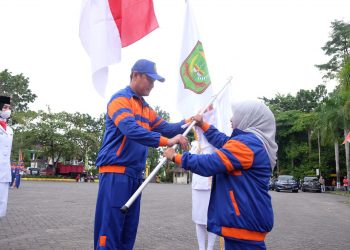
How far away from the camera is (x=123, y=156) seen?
11.8 ft

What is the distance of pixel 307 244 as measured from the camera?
6.99 metres

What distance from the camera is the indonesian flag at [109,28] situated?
13.5ft

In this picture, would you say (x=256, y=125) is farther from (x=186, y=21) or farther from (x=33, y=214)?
(x=33, y=214)

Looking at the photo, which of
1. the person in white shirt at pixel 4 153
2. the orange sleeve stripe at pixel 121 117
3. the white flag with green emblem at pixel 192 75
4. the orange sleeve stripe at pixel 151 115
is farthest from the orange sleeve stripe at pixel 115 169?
the person in white shirt at pixel 4 153

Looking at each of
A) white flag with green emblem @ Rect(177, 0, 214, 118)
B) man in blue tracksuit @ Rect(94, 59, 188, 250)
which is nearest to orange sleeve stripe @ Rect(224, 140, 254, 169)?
man in blue tracksuit @ Rect(94, 59, 188, 250)

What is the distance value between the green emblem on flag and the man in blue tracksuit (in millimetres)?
1269

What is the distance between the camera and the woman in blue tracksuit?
3012 millimetres

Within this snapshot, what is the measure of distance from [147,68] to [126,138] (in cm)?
74

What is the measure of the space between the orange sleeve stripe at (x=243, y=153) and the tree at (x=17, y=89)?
60412mm

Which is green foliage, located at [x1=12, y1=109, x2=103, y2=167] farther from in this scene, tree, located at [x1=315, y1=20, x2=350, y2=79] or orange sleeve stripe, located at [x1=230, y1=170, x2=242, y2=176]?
orange sleeve stripe, located at [x1=230, y1=170, x2=242, y2=176]

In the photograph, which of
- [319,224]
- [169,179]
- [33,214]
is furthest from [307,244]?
[169,179]

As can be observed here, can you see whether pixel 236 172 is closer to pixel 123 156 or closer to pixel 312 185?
pixel 123 156

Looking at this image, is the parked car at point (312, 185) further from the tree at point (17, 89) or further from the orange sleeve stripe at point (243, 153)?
the tree at point (17, 89)

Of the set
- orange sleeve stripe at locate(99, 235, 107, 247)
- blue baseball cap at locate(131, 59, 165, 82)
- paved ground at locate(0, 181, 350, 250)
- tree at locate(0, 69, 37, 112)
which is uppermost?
tree at locate(0, 69, 37, 112)
